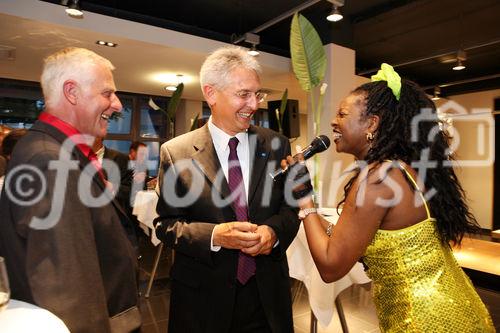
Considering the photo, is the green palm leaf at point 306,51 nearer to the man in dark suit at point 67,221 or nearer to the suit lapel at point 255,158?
the suit lapel at point 255,158

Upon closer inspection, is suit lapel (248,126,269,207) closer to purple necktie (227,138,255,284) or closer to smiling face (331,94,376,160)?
purple necktie (227,138,255,284)

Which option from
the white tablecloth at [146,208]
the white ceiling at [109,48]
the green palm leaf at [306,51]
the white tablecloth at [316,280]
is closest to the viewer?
the white tablecloth at [316,280]

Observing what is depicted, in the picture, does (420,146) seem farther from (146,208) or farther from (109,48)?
(109,48)

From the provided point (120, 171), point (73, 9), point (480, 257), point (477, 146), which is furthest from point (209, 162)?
point (477, 146)

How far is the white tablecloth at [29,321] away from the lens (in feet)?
2.56

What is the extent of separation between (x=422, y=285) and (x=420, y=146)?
19.7 inches

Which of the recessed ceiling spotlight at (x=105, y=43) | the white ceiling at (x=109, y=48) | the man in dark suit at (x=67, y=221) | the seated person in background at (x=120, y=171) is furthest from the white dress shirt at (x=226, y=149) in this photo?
the recessed ceiling spotlight at (x=105, y=43)

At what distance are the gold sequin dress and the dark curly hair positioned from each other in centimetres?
8

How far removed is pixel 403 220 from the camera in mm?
1285

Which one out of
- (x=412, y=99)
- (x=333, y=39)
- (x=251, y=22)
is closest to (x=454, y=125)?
(x=333, y=39)

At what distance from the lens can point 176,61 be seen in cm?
603

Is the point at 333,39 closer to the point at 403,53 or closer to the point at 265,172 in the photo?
the point at 403,53

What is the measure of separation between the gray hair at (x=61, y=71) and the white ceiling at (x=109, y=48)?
3.91 m

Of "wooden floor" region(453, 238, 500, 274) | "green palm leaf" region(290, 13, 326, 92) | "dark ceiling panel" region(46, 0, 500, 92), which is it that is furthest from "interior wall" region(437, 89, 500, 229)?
"green palm leaf" region(290, 13, 326, 92)
